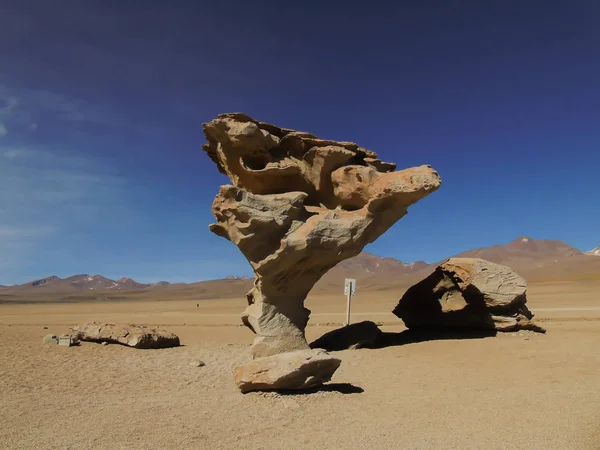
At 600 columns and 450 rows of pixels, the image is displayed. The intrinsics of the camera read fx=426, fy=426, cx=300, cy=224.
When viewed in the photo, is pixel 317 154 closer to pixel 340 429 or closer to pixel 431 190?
pixel 431 190

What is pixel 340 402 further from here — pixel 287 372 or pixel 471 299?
pixel 471 299

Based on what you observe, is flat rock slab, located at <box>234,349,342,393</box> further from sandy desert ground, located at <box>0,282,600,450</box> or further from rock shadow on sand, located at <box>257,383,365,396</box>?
sandy desert ground, located at <box>0,282,600,450</box>

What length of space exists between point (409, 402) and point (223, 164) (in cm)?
880

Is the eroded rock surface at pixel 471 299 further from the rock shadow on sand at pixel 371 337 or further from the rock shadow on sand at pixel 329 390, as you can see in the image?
the rock shadow on sand at pixel 329 390

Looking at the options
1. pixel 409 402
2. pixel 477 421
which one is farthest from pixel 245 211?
pixel 477 421

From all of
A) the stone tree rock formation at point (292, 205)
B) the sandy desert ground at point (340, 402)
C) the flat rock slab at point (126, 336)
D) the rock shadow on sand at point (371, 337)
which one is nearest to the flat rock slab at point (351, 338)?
the rock shadow on sand at point (371, 337)

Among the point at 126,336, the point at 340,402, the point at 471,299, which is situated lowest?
the point at 340,402

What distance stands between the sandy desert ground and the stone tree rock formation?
2157 millimetres

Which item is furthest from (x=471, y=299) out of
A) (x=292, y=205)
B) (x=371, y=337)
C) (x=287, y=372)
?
(x=287, y=372)

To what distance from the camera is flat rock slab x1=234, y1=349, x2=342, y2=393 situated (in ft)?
25.2

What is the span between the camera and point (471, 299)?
1466 centimetres

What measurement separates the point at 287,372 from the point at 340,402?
3.66ft

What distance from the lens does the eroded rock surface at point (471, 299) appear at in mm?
13945

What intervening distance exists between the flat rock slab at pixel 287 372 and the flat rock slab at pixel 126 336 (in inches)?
305
